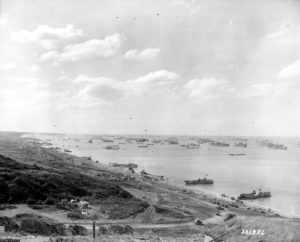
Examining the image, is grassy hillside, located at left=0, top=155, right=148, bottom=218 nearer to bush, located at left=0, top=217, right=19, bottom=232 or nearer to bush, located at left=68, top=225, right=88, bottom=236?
bush, located at left=68, top=225, right=88, bottom=236

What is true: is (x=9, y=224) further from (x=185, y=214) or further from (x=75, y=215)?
(x=185, y=214)

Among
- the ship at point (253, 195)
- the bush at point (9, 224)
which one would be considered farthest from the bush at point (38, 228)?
the ship at point (253, 195)

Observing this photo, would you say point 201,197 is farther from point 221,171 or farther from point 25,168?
point 221,171

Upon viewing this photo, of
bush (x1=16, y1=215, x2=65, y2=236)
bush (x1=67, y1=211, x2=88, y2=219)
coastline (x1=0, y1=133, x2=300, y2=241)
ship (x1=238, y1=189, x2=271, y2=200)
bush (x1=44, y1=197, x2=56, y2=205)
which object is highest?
bush (x1=16, y1=215, x2=65, y2=236)

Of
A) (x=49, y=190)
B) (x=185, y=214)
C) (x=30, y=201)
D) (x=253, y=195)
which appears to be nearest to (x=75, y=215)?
(x=30, y=201)

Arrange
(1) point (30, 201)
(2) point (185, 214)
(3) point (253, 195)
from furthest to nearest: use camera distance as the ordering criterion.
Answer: (3) point (253, 195) < (2) point (185, 214) < (1) point (30, 201)

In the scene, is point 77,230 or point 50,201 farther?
point 50,201

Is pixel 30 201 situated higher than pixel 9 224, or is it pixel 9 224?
pixel 9 224

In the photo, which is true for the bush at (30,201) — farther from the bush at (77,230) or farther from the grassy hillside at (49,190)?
the bush at (77,230)

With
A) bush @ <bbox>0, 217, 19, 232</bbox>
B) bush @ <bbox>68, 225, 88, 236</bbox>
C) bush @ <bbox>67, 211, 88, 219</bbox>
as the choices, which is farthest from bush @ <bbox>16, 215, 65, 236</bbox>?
bush @ <bbox>67, 211, 88, 219</bbox>

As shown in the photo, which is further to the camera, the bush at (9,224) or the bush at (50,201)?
the bush at (50,201)

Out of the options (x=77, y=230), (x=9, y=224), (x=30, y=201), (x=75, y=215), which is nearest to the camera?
(x=9, y=224)
